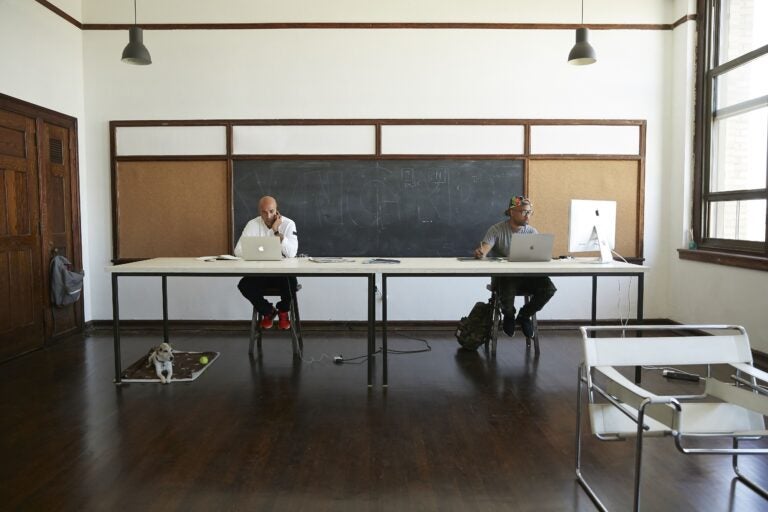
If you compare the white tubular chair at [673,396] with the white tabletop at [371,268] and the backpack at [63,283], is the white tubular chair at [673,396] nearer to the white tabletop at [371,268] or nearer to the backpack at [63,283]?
the white tabletop at [371,268]

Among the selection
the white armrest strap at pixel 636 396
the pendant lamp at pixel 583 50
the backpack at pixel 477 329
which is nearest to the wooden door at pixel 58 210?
the backpack at pixel 477 329

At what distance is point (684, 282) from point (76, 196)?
582cm

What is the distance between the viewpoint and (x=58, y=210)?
4887mm

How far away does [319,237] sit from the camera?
5352 millimetres

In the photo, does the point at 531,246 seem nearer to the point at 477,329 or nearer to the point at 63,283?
the point at 477,329

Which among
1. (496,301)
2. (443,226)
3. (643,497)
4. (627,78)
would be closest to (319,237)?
(443,226)

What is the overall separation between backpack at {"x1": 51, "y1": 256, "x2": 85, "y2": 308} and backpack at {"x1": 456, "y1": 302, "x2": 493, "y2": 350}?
11.2 ft

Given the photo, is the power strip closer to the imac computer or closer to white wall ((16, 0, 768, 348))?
the imac computer

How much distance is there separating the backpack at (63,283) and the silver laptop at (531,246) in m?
3.78

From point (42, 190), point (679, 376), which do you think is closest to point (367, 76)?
point (42, 190)

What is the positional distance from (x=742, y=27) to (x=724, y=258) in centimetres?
199

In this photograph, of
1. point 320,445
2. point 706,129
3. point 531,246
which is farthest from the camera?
point 706,129

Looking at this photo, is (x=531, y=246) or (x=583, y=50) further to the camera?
(x=583, y=50)

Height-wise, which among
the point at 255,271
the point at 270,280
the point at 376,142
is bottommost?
the point at 270,280
